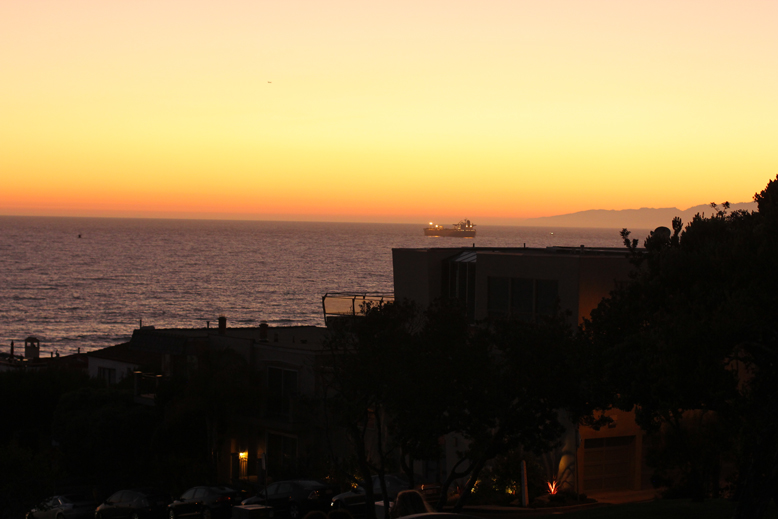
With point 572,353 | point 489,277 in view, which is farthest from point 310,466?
point 572,353

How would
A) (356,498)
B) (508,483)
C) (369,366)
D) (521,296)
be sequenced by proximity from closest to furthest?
(369,366) → (356,498) → (508,483) → (521,296)

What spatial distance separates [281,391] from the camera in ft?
119

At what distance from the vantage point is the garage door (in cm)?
2809

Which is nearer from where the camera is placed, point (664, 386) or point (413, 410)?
point (664, 386)

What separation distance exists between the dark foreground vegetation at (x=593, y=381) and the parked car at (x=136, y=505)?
3.17m

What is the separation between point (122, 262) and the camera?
649ft

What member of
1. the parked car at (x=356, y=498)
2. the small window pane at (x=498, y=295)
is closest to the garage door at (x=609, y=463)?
the small window pane at (x=498, y=295)

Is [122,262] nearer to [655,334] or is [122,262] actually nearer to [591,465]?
[591,465]

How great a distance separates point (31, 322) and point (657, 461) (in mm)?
98188

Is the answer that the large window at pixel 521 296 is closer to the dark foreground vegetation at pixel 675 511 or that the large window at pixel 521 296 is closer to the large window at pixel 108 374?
the dark foreground vegetation at pixel 675 511

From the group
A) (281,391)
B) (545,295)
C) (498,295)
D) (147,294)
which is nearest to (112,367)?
(281,391)

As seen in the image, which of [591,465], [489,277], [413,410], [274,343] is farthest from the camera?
[274,343]

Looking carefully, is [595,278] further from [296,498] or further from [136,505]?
[136,505]

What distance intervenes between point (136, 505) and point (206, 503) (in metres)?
2.72
